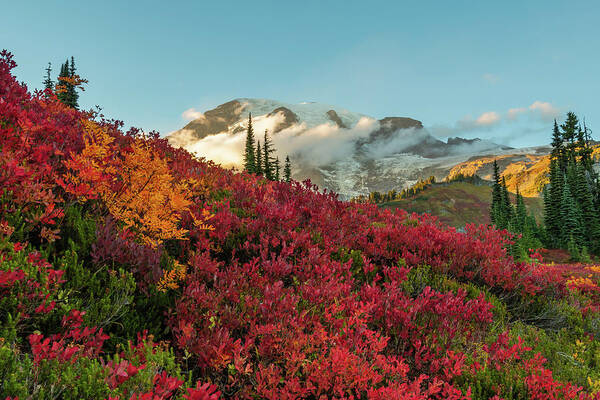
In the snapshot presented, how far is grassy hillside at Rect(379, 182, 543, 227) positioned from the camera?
137000 mm

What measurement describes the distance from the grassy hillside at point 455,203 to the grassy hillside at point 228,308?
128911mm

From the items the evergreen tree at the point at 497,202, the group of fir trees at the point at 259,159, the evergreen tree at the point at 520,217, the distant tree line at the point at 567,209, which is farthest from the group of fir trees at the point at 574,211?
the group of fir trees at the point at 259,159

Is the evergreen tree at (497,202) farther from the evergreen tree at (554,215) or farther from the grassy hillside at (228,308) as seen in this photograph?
the grassy hillside at (228,308)

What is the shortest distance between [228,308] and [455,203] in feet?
536

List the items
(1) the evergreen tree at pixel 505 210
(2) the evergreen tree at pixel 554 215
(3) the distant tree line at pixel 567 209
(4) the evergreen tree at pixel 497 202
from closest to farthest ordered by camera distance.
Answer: (3) the distant tree line at pixel 567 209, (2) the evergreen tree at pixel 554 215, (1) the evergreen tree at pixel 505 210, (4) the evergreen tree at pixel 497 202

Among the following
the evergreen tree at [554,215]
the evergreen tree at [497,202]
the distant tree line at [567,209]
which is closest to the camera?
the distant tree line at [567,209]

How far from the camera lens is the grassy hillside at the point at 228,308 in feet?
8.48

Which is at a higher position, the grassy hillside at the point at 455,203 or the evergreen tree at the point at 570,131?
the evergreen tree at the point at 570,131

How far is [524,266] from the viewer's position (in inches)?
267

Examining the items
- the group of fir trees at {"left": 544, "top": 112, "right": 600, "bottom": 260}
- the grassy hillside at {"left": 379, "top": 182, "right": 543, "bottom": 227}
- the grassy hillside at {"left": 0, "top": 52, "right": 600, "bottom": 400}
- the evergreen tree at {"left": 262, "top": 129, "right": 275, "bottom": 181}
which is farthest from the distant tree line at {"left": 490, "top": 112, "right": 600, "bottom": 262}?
the grassy hillside at {"left": 379, "top": 182, "right": 543, "bottom": 227}

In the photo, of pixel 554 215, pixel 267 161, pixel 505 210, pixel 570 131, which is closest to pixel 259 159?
pixel 267 161

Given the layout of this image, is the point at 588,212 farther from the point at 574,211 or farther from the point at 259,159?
the point at 259,159

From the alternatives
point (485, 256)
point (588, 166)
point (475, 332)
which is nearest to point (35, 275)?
point (475, 332)

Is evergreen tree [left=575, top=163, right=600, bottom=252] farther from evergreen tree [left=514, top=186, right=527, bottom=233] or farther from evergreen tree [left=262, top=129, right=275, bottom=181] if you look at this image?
evergreen tree [left=262, top=129, right=275, bottom=181]
